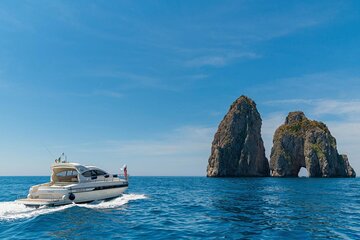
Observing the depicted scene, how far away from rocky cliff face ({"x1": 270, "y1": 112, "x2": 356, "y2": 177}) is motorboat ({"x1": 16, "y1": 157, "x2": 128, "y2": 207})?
354 ft

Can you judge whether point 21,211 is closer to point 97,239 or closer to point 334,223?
point 97,239

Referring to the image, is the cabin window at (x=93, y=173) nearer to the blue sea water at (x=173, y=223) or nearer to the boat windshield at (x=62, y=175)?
the boat windshield at (x=62, y=175)

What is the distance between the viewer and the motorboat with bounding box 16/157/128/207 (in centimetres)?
2412

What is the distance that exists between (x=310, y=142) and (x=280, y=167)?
1674 cm

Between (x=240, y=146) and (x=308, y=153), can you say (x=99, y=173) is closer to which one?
(x=308, y=153)

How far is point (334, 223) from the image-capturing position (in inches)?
715

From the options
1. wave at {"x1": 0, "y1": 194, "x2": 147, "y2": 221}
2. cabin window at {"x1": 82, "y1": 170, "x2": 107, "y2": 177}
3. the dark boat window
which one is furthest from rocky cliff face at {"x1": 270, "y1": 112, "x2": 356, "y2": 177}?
wave at {"x1": 0, "y1": 194, "x2": 147, "y2": 221}

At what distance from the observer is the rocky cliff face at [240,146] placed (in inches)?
5202

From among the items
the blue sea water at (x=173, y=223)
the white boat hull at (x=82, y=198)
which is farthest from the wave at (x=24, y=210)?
the white boat hull at (x=82, y=198)

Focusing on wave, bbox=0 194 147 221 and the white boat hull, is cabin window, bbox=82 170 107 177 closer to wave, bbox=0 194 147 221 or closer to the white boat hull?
the white boat hull

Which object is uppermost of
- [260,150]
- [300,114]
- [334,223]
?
[300,114]

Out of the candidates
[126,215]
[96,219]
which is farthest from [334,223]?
[96,219]

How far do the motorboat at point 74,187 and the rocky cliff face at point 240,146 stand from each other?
350ft

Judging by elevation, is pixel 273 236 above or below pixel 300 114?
below
